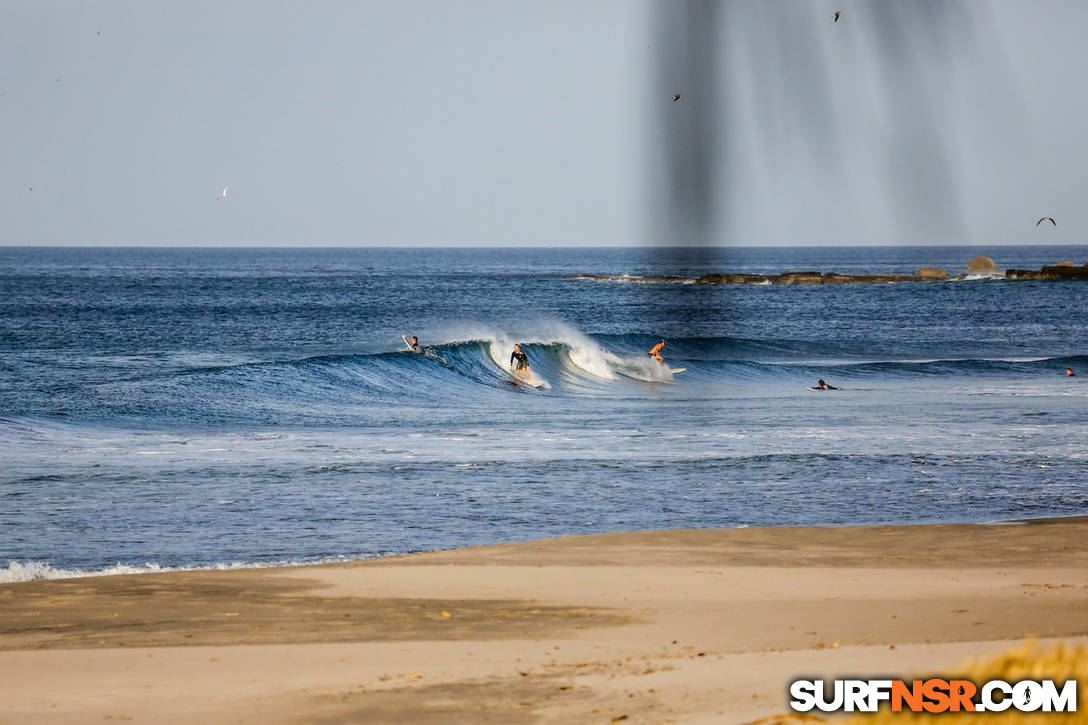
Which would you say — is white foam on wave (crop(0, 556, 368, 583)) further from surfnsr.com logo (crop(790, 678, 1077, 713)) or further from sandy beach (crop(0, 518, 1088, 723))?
surfnsr.com logo (crop(790, 678, 1077, 713))

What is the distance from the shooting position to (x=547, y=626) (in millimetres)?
8461

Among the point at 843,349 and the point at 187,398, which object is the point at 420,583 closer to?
the point at 187,398

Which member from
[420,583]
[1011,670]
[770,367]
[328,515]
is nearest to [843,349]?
[770,367]

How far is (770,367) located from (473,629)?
32.1 meters

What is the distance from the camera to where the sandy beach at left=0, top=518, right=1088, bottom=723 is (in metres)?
6.11

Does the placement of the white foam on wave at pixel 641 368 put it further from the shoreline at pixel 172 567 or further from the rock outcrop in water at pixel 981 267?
the rock outcrop in water at pixel 981 267

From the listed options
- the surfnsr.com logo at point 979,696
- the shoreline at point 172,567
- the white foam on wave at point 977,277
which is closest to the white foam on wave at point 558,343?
the shoreline at point 172,567

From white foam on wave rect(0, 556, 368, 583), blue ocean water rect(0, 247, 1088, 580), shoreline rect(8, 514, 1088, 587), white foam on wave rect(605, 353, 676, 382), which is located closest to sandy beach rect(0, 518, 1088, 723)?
shoreline rect(8, 514, 1088, 587)

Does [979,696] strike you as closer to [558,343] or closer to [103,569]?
[103,569]

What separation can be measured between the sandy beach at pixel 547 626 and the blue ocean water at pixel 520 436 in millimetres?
1715

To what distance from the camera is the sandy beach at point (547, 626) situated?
6105 millimetres

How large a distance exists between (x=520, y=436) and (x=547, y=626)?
13.1 metres

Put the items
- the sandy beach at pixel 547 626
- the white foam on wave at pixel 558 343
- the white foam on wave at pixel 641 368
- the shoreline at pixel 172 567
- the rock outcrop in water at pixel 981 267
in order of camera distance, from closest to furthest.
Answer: the sandy beach at pixel 547 626 → the shoreline at pixel 172 567 → the white foam on wave at pixel 641 368 → the white foam on wave at pixel 558 343 → the rock outcrop in water at pixel 981 267

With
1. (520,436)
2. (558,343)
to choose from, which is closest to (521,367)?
(558,343)
